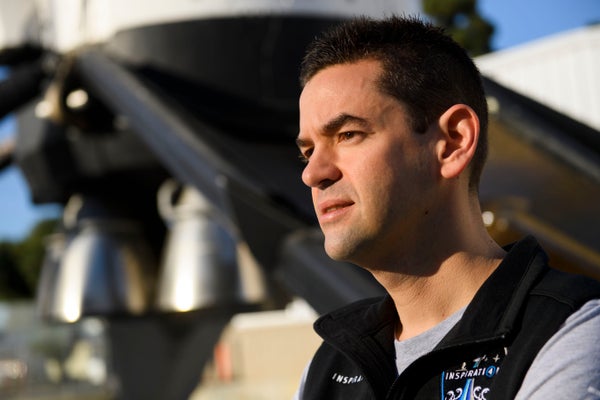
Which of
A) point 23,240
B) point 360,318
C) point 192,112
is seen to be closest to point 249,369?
point 192,112

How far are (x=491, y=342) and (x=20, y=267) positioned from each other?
41995mm

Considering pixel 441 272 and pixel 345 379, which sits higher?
pixel 441 272

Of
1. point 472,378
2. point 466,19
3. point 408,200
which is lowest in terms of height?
point 472,378

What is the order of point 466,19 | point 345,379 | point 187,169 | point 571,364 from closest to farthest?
1. point 571,364
2. point 345,379
3. point 187,169
4. point 466,19

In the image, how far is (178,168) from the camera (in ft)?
16.3

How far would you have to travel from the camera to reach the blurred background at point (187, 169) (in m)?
4.62

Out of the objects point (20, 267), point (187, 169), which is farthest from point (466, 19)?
point (187, 169)

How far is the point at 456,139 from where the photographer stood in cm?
144

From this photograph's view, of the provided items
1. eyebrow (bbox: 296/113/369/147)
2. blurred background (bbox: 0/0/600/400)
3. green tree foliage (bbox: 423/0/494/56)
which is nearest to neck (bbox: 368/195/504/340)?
eyebrow (bbox: 296/113/369/147)

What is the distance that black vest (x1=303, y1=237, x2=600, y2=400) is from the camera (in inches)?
48.1

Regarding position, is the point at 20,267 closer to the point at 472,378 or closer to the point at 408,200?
the point at 408,200

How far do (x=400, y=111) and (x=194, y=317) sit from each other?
6278 mm

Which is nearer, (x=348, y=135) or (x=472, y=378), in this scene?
(x=472, y=378)

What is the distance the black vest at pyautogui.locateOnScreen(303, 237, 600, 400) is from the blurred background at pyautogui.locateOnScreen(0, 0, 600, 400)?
2.18m
